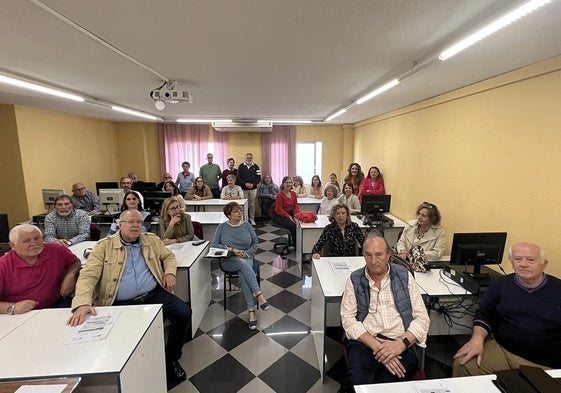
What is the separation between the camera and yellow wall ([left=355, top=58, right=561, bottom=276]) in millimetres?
2359

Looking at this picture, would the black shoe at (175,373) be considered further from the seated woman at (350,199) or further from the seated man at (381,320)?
the seated woman at (350,199)

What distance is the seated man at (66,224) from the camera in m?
3.39

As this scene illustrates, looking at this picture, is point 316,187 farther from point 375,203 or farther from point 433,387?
point 433,387

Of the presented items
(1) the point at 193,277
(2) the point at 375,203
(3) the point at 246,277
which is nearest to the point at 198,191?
(3) the point at 246,277

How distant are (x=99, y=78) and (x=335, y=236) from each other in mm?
3358

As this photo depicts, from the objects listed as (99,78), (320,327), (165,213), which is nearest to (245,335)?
(320,327)

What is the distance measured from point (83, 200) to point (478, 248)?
587 centimetres

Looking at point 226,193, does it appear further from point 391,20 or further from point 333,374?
point 391,20

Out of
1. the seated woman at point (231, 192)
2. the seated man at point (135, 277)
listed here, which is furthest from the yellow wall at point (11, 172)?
the seated man at point (135, 277)

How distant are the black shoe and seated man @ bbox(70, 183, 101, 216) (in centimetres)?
355

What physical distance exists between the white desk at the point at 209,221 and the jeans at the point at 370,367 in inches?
118

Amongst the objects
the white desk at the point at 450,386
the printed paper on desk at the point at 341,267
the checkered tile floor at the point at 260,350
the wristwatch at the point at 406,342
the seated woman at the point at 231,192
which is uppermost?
the seated woman at the point at 231,192

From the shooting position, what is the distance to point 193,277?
2758 millimetres

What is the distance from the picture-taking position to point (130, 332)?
1619mm
